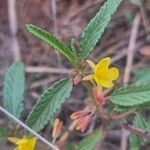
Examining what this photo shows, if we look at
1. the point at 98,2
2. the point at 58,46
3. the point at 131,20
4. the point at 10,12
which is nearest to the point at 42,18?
the point at 10,12

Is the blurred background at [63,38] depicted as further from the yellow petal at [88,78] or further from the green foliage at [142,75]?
the yellow petal at [88,78]

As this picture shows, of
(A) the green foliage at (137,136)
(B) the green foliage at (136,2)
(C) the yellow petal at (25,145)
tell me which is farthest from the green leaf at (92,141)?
(B) the green foliage at (136,2)

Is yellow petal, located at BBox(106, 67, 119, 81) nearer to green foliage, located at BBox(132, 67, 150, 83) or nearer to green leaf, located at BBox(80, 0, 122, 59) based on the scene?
green leaf, located at BBox(80, 0, 122, 59)

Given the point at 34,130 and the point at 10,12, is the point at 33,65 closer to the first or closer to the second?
the point at 10,12

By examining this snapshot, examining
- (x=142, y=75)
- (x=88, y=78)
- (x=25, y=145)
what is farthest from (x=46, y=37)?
(x=142, y=75)

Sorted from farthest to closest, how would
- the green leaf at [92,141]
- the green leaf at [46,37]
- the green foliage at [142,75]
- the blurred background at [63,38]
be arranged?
the blurred background at [63,38] → the green foliage at [142,75] → the green leaf at [92,141] → the green leaf at [46,37]

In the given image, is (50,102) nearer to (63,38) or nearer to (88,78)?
(88,78)

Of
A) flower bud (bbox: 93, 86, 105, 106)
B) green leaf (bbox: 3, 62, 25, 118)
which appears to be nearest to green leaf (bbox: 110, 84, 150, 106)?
flower bud (bbox: 93, 86, 105, 106)
